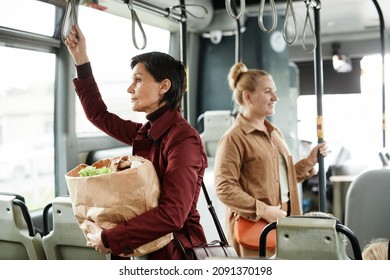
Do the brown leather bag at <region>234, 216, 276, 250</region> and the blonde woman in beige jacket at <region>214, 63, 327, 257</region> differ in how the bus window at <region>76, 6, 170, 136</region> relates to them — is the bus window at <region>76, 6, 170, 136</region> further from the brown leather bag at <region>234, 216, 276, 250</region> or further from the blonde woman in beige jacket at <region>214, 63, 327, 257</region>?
the brown leather bag at <region>234, 216, 276, 250</region>

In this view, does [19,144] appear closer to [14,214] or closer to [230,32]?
[14,214]

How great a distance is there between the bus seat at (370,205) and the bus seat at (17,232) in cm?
163

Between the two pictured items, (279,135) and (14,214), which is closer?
(14,214)

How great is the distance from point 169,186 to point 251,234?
1.03m

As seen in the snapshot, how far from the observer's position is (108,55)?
3508 millimetres

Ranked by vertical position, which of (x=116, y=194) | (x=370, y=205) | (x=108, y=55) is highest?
(x=108, y=55)

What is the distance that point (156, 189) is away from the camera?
1471mm

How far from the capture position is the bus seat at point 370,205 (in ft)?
8.77

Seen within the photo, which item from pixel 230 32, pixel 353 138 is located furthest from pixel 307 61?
pixel 230 32

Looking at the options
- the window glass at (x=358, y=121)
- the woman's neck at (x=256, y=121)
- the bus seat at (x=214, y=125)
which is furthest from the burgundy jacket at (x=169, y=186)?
the window glass at (x=358, y=121)

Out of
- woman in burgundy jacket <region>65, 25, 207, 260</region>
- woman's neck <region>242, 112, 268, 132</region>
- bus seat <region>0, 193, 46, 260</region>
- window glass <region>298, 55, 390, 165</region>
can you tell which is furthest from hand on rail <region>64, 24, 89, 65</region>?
window glass <region>298, 55, 390, 165</region>

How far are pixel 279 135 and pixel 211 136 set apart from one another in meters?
2.10

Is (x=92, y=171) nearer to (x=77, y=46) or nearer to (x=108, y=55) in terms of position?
(x=77, y=46)

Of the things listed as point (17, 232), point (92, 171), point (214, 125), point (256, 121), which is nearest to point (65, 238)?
point (17, 232)
